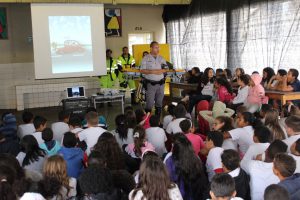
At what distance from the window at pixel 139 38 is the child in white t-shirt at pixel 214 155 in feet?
26.8

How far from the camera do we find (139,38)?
1146 cm

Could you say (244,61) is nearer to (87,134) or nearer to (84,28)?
(84,28)

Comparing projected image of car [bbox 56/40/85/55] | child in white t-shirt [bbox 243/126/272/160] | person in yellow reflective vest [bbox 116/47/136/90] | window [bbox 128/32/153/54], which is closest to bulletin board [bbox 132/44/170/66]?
person in yellow reflective vest [bbox 116/47/136/90]

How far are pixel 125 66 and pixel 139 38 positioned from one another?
6.24 feet

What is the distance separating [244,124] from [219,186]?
201 centimetres

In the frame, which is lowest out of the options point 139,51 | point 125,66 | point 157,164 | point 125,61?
point 157,164

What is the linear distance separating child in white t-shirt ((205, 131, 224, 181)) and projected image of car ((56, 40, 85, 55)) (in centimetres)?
546

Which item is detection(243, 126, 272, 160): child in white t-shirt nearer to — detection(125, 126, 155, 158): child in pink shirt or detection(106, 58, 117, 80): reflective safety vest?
detection(125, 126, 155, 158): child in pink shirt

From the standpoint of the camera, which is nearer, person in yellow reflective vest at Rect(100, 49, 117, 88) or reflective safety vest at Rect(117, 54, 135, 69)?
person in yellow reflective vest at Rect(100, 49, 117, 88)

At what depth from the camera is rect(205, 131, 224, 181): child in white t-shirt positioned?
10.5ft

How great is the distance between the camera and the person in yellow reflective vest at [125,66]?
9666mm

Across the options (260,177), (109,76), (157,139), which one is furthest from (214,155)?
(109,76)

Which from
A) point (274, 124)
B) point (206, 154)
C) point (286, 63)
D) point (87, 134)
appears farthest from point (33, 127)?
point (286, 63)

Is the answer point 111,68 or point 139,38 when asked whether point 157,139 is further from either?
point 139,38
